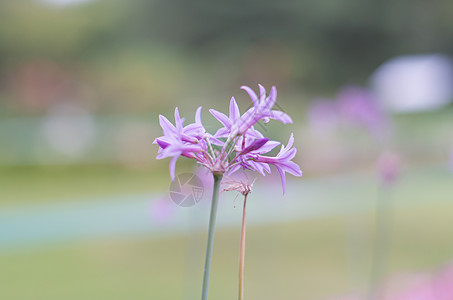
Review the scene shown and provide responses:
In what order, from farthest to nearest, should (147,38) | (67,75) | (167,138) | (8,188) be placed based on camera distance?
(147,38), (67,75), (8,188), (167,138)

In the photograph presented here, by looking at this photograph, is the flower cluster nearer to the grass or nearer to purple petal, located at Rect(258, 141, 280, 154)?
purple petal, located at Rect(258, 141, 280, 154)

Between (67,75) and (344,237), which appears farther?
(67,75)

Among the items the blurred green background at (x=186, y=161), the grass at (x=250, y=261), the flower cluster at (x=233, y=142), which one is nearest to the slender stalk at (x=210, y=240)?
the flower cluster at (x=233, y=142)

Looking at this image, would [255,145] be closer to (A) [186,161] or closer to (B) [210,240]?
(B) [210,240]

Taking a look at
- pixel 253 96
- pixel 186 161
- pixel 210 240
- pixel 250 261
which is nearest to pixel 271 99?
pixel 253 96

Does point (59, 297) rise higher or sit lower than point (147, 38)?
lower

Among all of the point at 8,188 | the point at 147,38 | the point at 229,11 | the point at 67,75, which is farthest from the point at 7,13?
the point at 8,188

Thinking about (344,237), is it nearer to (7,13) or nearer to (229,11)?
(229,11)
